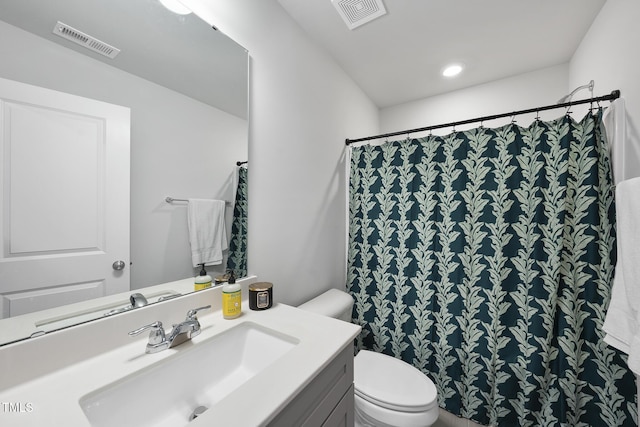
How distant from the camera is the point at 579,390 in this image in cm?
122

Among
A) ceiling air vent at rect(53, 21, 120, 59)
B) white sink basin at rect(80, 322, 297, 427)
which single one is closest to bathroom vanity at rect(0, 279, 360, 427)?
white sink basin at rect(80, 322, 297, 427)

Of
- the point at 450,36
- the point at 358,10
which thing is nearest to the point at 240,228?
the point at 358,10

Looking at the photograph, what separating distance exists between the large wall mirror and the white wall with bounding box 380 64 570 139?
183 centimetres

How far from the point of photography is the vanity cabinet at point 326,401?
1.99ft

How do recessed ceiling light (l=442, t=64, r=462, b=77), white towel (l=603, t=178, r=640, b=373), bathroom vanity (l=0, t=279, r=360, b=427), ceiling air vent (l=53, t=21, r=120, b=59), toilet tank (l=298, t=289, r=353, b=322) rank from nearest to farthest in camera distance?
bathroom vanity (l=0, t=279, r=360, b=427)
ceiling air vent (l=53, t=21, r=120, b=59)
white towel (l=603, t=178, r=640, b=373)
toilet tank (l=298, t=289, r=353, b=322)
recessed ceiling light (l=442, t=64, r=462, b=77)

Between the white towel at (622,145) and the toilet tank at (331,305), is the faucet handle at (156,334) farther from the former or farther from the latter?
the white towel at (622,145)

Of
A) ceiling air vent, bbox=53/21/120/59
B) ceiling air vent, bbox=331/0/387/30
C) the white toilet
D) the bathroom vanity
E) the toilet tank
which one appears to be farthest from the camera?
the toilet tank

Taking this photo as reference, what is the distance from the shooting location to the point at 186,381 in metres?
0.74

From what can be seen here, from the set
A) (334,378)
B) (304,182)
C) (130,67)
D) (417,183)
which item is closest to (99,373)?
(334,378)

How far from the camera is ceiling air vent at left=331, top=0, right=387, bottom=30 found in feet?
4.21

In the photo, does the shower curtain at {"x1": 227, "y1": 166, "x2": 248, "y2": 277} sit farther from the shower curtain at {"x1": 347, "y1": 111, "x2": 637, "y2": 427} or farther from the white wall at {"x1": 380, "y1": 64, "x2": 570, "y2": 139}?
the white wall at {"x1": 380, "y1": 64, "x2": 570, "y2": 139}

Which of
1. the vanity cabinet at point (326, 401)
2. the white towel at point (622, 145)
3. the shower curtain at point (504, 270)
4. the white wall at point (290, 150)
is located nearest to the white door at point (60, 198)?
the white wall at point (290, 150)

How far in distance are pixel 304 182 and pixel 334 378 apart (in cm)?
105

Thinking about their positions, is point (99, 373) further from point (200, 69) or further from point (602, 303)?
point (602, 303)
